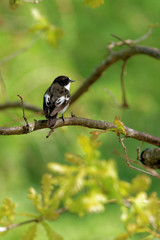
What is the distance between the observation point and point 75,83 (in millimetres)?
7695

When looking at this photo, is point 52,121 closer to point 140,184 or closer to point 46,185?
point 46,185

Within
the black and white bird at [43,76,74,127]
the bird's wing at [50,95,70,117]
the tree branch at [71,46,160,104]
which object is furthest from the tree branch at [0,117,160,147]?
the tree branch at [71,46,160,104]

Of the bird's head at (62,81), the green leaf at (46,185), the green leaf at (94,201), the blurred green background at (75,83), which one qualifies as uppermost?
the green leaf at (94,201)

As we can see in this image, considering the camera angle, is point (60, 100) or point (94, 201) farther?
point (60, 100)

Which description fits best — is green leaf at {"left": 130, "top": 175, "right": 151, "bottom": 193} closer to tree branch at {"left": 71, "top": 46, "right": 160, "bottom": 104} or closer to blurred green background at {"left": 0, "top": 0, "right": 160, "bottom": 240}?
tree branch at {"left": 71, "top": 46, "right": 160, "bottom": 104}

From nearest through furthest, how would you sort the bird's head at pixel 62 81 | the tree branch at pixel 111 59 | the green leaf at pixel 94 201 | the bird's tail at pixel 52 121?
the green leaf at pixel 94 201
the bird's tail at pixel 52 121
the tree branch at pixel 111 59
the bird's head at pixel 62 81

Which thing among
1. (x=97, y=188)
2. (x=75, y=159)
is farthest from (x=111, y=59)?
(x=97, y=188)

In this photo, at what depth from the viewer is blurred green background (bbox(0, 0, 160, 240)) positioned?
6965 mm


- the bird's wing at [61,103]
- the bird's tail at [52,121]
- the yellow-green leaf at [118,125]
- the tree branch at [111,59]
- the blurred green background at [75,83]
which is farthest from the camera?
the blurred green background at [75,83]

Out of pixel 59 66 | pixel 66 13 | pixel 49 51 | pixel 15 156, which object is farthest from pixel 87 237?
pixel 66 13

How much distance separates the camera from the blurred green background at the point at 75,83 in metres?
6.96

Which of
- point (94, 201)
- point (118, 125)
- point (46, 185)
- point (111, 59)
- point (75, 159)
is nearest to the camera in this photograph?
point (94, 201)

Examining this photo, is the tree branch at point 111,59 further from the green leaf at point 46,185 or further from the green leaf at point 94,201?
the green leaf at point 94,201

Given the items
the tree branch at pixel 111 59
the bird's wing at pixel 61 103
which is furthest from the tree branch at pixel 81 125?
the tree branch at pixel 111 59
